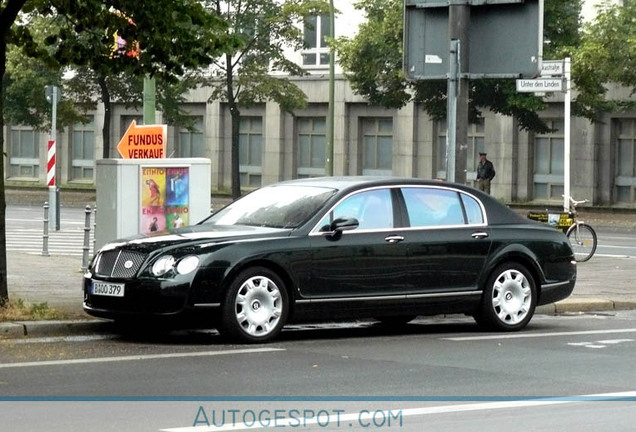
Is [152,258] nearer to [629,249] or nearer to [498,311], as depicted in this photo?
[498,311]

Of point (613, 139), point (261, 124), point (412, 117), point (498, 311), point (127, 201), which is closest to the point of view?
point (498, 311)

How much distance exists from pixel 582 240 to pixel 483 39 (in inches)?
312

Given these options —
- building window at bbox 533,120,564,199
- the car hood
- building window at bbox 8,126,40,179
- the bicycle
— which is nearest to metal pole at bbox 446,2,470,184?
the car hood

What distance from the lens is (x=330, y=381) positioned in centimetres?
1035

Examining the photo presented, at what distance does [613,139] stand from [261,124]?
1544 cm

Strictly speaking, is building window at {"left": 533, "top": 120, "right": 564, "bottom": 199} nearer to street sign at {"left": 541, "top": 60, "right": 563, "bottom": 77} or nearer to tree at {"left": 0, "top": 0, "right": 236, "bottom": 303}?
street sign at {"left": 541, "top": 60, "right": 563, "bottom": 77}

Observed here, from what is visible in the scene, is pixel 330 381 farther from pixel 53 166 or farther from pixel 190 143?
pixel 190 143

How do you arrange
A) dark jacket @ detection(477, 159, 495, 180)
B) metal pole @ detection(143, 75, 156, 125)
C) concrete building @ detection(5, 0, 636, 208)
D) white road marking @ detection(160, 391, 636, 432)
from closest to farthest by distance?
white road marking @ detection(160, 391, 636, 432) → metal pole @ detection(143, 75, 156, 125) → dark jacket @ detection(477, 159, 495, 180) → concrete building @ detection(5, 0, 636, 208)

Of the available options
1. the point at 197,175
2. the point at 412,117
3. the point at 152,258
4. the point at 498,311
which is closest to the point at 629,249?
the point at 197,175

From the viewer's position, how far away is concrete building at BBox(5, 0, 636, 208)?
1965 inches

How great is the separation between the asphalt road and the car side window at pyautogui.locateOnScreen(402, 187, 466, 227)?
41.2 inches

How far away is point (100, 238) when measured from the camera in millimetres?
17547

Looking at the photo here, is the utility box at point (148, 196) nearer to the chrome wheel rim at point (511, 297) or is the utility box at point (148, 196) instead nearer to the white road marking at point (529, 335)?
the chrome wheel rim at point (511, 297)

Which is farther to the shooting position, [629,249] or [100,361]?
[629,249]
